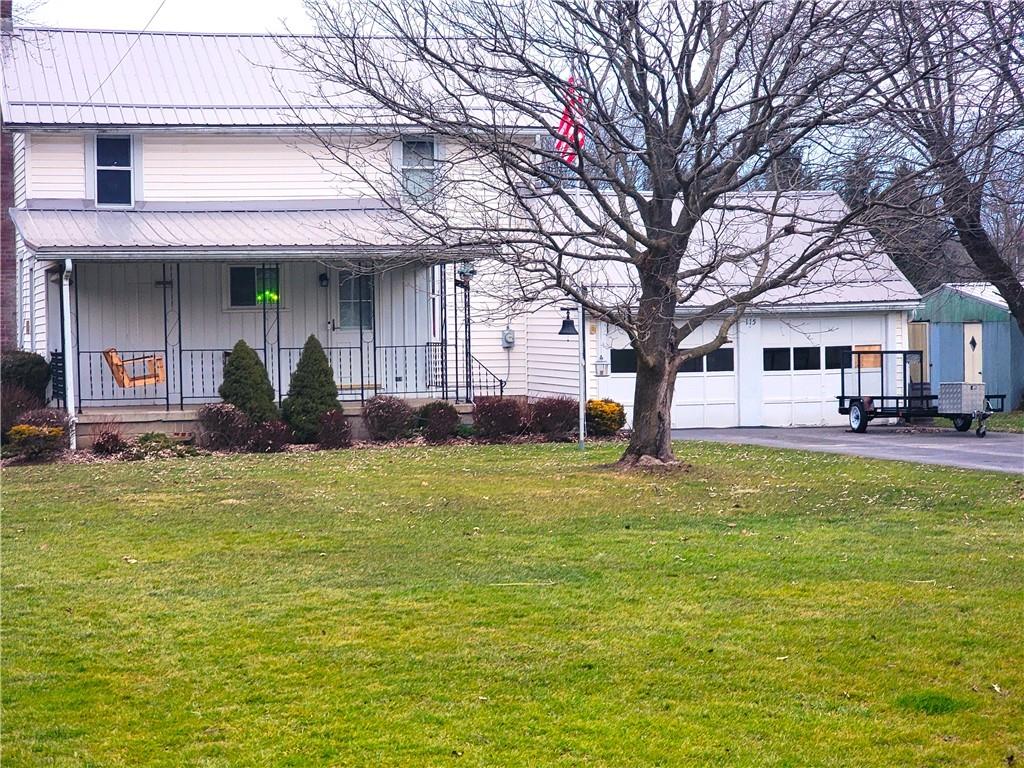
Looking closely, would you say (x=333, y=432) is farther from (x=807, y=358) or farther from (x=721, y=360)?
(x=807, y=358)

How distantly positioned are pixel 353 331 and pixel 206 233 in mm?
3610

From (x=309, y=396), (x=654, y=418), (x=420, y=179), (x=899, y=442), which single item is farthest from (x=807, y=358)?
(x=309, y=396)

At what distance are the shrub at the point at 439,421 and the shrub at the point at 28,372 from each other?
23.2ft

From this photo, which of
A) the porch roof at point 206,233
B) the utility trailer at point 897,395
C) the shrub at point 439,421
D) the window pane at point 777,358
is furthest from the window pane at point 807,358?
the porch roof at point 206,233

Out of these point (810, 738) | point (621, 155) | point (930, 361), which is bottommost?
point (810, 738)

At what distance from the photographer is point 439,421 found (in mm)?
21125

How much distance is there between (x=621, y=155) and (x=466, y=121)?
6.48 ft

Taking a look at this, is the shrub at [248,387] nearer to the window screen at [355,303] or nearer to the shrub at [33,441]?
the shrub at [33,441]

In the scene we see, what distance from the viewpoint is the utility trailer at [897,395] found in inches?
894

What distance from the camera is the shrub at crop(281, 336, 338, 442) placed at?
813 inches

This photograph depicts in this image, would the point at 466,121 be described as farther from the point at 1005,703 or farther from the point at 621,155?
the point at 1005,703

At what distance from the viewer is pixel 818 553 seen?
10297 millimetres

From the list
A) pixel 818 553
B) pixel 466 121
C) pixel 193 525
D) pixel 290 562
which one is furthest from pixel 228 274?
pixel 818 553

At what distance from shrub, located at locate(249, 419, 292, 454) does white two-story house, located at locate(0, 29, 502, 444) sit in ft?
6.46
